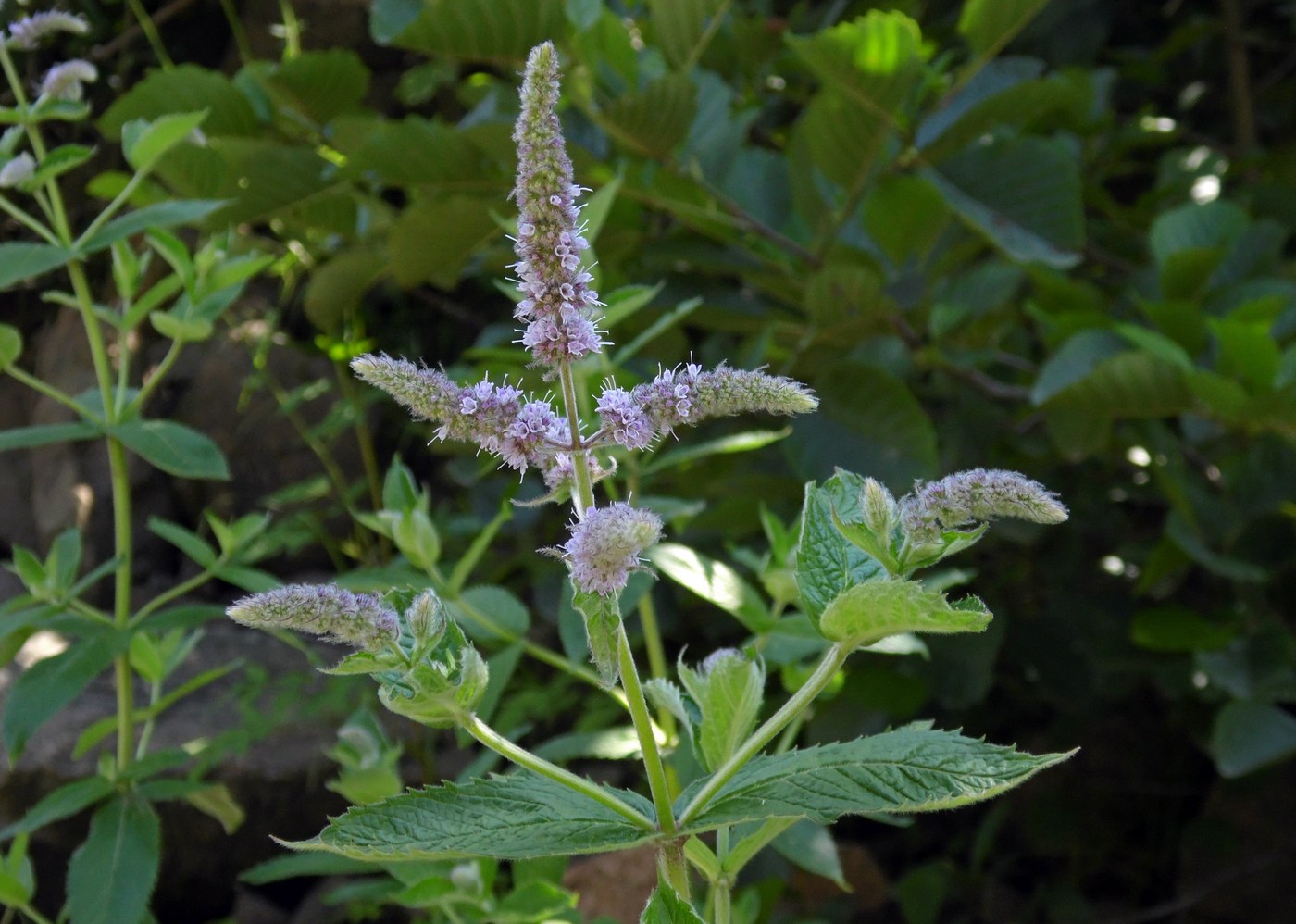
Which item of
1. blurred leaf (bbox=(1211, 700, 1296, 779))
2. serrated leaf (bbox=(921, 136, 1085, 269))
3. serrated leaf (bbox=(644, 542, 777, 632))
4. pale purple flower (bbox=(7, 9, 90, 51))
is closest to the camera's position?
serrated leaf (bbox=(644, 542, 777, 632))

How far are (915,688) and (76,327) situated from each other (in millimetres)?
1644

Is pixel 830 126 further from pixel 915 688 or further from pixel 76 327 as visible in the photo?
pixel 76 327

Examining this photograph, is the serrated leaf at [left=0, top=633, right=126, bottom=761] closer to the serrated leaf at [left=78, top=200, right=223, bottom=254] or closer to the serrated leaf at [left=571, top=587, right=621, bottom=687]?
the serrated leaf at [left=78, top=200, right=223, bottom=254]

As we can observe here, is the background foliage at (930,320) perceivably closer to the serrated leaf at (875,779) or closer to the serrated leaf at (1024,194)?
the serrated leaf at (1024,194)

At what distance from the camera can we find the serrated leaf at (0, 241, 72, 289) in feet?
3.49

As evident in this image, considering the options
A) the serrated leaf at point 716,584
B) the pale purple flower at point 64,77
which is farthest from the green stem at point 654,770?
the pale purple flower at point 64,77

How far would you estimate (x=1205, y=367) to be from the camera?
1.58m

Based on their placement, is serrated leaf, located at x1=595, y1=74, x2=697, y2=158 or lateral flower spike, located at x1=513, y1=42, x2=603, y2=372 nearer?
lateral flower spike, located at x1=513, y1=42, x2=603, y2=372

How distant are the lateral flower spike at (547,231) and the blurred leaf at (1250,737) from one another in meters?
1.13

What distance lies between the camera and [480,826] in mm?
617

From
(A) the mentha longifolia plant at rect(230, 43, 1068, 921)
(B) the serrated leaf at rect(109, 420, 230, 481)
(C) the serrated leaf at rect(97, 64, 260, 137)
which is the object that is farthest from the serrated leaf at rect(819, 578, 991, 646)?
(C) the serrated leaf at rect(97, 64, 260, 137)

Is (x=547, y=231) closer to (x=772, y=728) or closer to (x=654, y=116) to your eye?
(x=772, y=728)

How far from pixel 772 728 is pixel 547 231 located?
0.91ft

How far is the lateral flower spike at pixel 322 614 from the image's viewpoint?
0.53 meters
